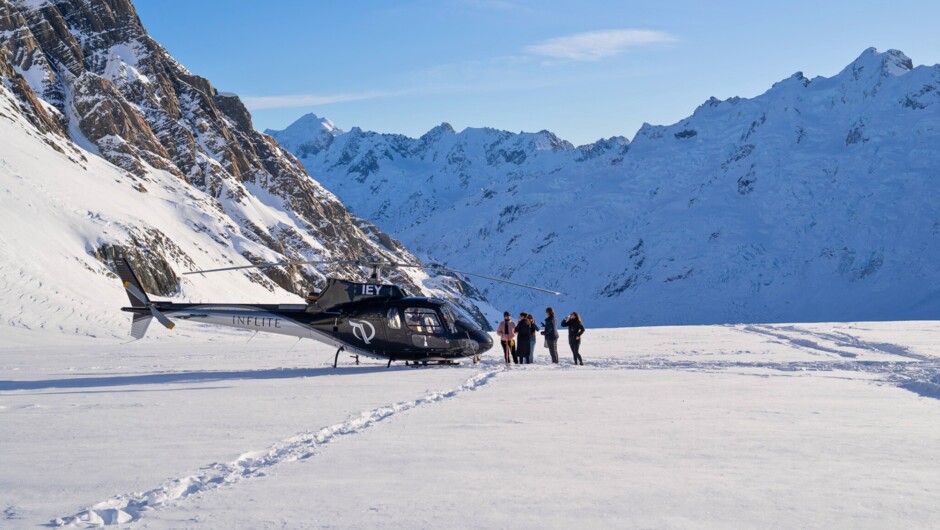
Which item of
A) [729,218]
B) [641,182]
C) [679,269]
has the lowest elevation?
[679,269]

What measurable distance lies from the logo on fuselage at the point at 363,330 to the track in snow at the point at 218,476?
8.25 metres

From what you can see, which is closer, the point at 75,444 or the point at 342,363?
the point at 75,444

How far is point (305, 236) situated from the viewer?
350ft

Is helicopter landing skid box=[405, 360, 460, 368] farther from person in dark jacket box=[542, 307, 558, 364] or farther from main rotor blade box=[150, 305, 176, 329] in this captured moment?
main rotor blade box=[150, 305, 176, 329]

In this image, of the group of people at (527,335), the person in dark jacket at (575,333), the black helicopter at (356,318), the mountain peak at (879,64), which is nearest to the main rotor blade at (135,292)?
the black helicopter at (356,318)

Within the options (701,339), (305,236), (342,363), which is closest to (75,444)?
(342,363)

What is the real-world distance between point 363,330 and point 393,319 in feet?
2.55

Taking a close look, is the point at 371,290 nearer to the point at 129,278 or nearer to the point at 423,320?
the point at 423,320

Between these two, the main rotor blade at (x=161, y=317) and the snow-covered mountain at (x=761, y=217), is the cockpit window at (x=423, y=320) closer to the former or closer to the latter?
the main rotor blade at (x=161, y=317)

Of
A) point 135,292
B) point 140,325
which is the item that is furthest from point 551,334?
point 135,292

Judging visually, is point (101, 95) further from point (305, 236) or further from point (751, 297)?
point (751, 297)

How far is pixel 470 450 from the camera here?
28.2ft

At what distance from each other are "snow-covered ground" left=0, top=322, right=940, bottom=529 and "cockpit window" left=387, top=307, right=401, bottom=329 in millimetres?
2386

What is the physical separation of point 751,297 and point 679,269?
50.0 ft
